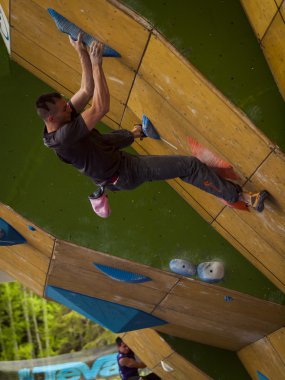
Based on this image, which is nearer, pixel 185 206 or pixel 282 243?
pixel 282 243

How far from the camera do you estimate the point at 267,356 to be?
19.1 feet

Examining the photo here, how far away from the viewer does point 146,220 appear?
4.62 meters

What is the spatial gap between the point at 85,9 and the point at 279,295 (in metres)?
2.64

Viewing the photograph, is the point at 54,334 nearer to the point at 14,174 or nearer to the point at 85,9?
the point at 14,174

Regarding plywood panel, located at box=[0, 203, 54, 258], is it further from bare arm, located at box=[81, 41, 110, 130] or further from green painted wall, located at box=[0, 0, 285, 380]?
bare arm, located at box=[81, 41, 110, 130]

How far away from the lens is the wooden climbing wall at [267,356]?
5441 mm

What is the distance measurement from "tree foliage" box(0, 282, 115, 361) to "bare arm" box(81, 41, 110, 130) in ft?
38.7

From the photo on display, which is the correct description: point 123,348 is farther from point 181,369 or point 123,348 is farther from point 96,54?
point 96,54

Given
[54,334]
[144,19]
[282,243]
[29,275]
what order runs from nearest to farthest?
[144,19], [282,243], [29,275], [54,334]

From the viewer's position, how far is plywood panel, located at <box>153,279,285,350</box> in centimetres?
475

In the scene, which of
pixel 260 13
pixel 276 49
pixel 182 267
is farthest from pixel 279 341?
pixel 260 13

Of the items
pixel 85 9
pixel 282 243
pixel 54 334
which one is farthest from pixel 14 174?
pixel 54 334

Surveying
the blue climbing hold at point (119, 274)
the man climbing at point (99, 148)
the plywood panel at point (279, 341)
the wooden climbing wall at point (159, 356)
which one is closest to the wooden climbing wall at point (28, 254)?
the blue climbing hold at point (119, 274)

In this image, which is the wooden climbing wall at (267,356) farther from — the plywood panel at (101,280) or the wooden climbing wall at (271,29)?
the wooden climbing wall at (271,29)
